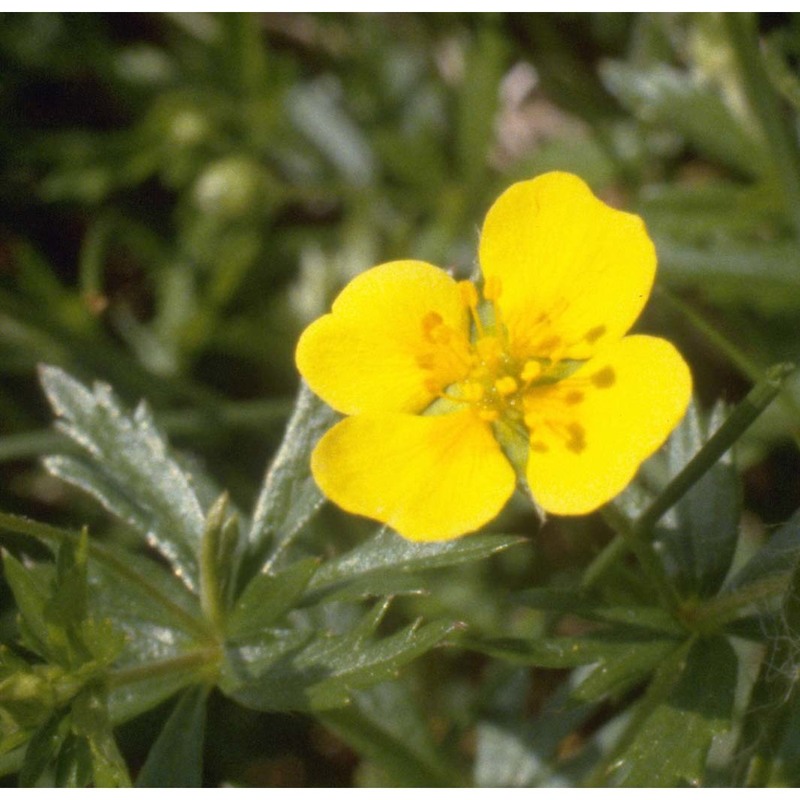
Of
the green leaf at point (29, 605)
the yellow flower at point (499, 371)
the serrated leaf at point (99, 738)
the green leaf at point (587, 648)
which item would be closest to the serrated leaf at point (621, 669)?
the green leaf at point (587, 648)

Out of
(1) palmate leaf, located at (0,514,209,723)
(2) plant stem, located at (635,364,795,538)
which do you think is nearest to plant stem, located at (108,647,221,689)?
(1) palmate leaf, located at (0,514,209,723)

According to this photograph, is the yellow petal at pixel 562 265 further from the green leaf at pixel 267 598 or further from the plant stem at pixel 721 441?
the green leaf at pixel 267 598

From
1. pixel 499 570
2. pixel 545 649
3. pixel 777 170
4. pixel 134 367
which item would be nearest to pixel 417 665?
pixel 499 570

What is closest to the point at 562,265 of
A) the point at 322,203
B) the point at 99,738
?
the point at 99,738

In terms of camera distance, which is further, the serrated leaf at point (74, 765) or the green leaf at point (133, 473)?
the green leaf at point (133, 473)

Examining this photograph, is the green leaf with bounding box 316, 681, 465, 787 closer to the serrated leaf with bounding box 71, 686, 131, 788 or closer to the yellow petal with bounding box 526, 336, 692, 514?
the serrated leaf with bounding box 71, 686, 131, 788

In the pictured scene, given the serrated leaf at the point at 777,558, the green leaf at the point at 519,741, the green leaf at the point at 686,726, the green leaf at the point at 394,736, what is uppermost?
the serrated leaf at the point at 777,558

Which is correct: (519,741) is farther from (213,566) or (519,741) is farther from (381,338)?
(381,338)

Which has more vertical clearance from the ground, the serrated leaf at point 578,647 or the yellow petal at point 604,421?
the yellow petal at point 604,421
